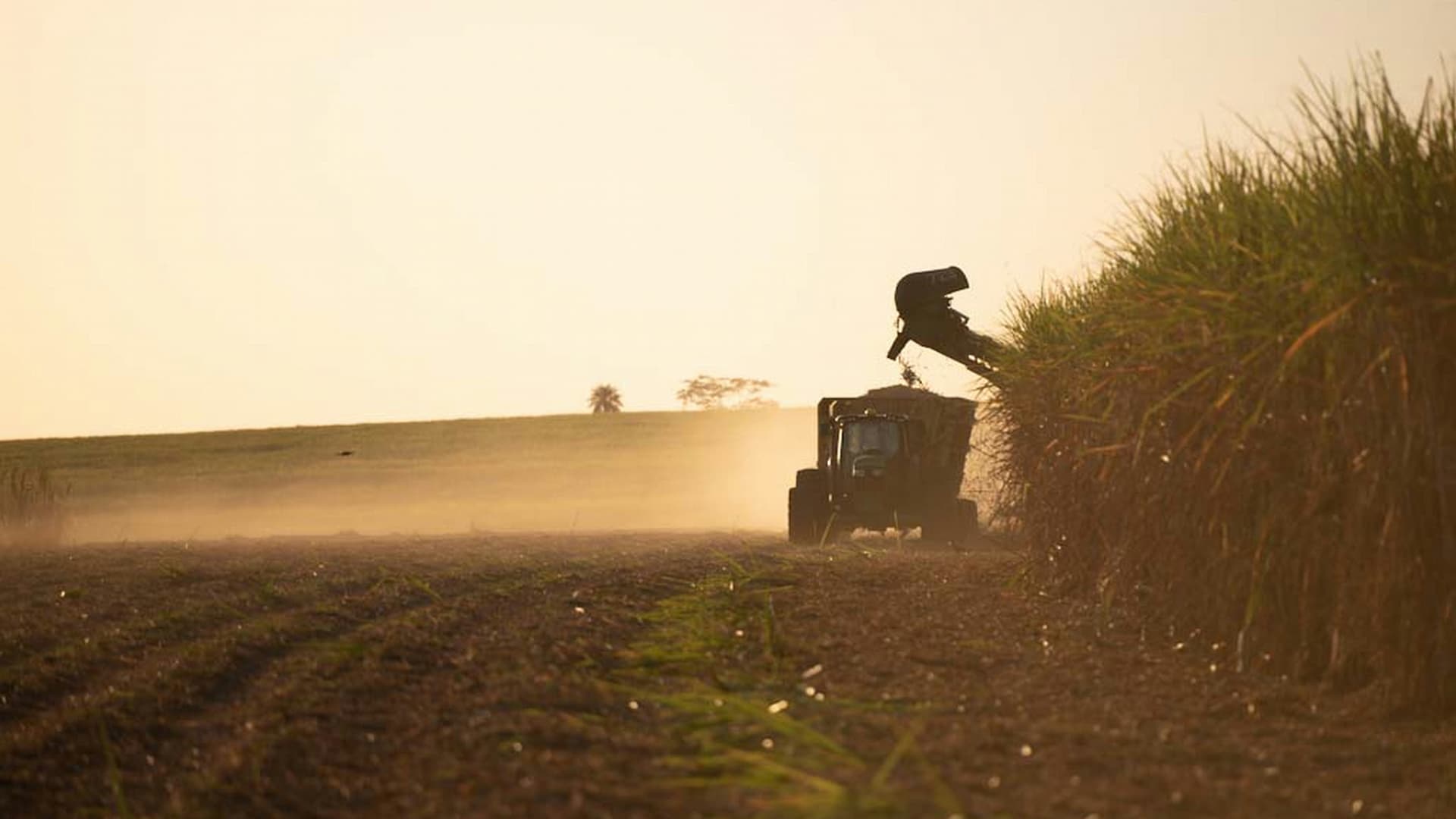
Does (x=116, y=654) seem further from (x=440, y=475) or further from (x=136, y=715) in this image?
(x=440, y=475)

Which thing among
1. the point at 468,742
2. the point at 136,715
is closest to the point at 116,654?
the point at 136,715

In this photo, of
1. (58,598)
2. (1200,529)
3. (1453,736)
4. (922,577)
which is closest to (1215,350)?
(1200,529)

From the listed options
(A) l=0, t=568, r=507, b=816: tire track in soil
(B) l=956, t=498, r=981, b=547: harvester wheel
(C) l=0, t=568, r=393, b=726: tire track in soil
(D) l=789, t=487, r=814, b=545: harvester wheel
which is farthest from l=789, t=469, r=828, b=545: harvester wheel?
(A) l=0, t=568, r=507, b=816: tire track in soil

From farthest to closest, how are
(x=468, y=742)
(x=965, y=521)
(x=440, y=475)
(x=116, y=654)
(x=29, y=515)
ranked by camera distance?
(x=440, y=475) < (x=29, y=515) < (x=965, y=521) < (x=116, y=654) < (x=468, y=742)

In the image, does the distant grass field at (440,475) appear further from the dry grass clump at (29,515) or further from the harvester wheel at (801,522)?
the harvester wheel at (801,522)

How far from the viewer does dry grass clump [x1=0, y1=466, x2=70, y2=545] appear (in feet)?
91.4

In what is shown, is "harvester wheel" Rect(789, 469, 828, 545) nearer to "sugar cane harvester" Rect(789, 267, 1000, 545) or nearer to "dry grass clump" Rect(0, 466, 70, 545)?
"sugar cane harvester" Rect(789, 267, 1000, 545)

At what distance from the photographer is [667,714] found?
7684 millimetres

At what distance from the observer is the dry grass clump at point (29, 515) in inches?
1097

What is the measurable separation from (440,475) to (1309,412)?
166 feet

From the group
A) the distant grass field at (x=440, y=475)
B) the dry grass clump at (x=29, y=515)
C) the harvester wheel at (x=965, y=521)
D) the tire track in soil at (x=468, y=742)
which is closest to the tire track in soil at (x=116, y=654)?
the tire track in soil at (x=468, y=742)

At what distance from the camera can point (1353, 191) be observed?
27.3 feet

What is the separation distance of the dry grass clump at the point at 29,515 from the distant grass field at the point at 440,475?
25.5ft

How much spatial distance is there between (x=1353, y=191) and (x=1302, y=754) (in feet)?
10.00
